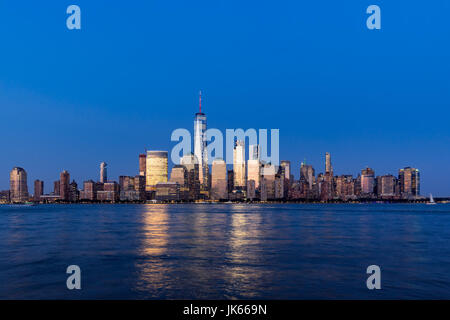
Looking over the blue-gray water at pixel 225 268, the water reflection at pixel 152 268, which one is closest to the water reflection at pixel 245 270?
the blue-gray water at pixel 225 268

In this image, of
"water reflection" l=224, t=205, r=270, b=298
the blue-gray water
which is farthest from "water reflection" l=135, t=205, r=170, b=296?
"water reflection" l=224, t=205, r=270, b=298

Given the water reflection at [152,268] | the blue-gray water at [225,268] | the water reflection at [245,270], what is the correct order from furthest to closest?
the water reflection at [152,268], the water reflection at [245,270], the blue-gray water at [225,268]

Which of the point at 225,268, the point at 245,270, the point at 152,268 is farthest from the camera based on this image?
A: the point at 152,268

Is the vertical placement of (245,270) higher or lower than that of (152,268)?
higher

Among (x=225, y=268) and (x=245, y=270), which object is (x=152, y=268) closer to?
(x=225, y=268)

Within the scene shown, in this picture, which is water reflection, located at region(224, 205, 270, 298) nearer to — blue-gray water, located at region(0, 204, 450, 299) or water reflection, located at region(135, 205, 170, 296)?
blue-gray water, located at region(0, 204, 450, 299)

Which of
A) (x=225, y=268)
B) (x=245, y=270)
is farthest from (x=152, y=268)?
(x=245, y=270)

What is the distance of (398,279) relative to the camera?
35.3 metres

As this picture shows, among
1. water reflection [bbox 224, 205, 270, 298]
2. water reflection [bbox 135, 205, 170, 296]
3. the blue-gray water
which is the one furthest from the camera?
water reflection [bbox 135, 205, 170, 296]

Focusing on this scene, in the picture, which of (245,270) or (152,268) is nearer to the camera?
(245,270)

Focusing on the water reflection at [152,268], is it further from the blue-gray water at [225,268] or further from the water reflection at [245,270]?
the water reflection at [245,270]

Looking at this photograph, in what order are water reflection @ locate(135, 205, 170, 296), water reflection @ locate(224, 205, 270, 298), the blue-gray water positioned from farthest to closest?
water reflection @ locate(135, 205, 170, 296), water reflection @ locate(224, 205, 270, 298), the blue-gray water
